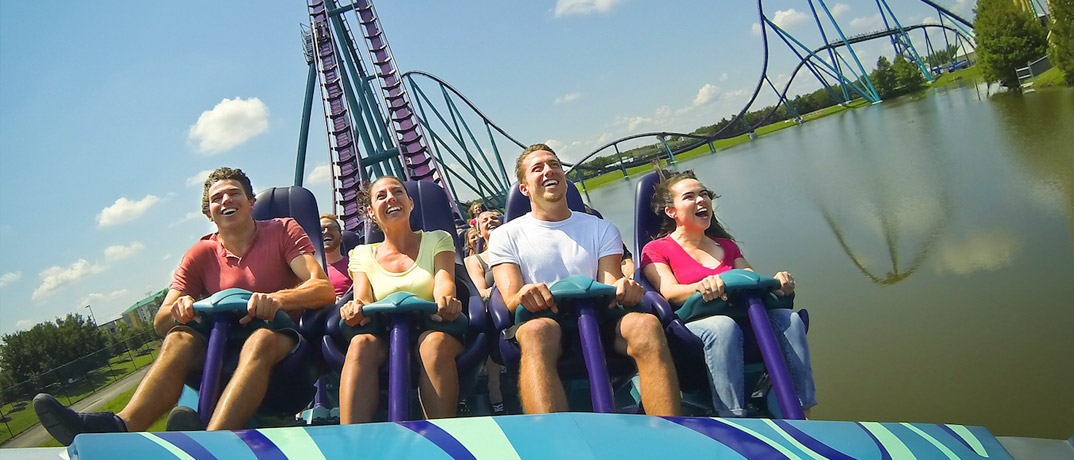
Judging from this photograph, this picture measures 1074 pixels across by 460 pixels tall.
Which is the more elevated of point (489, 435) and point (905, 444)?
point (489, 435)

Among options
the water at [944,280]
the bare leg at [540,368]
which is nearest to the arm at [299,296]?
the bare leg at [540,368]

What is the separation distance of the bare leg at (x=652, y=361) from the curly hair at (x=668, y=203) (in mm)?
714

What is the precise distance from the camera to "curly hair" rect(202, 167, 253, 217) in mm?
2398

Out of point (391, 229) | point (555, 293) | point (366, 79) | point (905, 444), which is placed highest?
point (366, 79)

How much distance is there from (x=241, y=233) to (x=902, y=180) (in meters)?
7.85

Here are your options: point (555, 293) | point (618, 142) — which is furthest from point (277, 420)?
point (618, 142)

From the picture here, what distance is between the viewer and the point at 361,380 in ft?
6.15

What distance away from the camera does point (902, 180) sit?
7895 mm

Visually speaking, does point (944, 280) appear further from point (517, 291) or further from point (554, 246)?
point (517, 291)

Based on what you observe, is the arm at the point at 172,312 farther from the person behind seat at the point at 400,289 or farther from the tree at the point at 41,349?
the tree at the point at 41,349

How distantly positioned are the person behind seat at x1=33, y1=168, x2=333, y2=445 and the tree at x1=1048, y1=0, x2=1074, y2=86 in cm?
1729

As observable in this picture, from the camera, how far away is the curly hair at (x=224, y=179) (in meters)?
2.40

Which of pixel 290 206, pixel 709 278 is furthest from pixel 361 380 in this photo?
pixel 290 206

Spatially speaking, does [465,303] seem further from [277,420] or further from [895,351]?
[895,351]
